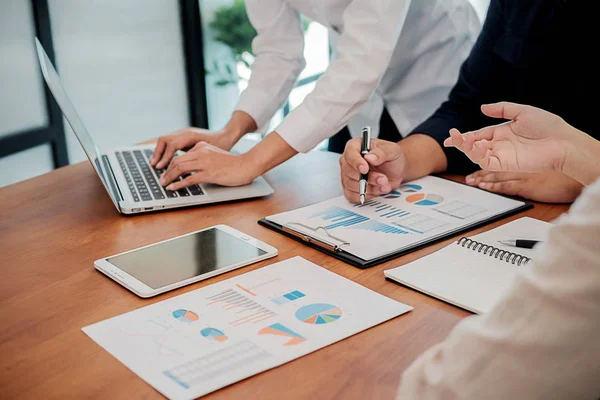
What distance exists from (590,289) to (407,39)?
1.32m

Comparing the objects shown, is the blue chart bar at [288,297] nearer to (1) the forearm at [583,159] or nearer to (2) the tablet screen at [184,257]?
(2) the tablet screen at [184,257]

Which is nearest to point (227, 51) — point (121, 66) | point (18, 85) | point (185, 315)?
point (121, 66)

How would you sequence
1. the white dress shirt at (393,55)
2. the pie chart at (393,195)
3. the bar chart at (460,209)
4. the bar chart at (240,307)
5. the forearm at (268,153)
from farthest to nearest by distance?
the white dress shirt at (393,55) < the forearm at (268,153) < the pie chart at (393,195) < the bar chart at (460,209) < the bar chart at (240,307)

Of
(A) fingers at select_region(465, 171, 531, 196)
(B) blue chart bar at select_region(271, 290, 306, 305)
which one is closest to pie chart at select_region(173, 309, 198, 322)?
(B) blue chart bar at select_region(271, 290, 306, 305)

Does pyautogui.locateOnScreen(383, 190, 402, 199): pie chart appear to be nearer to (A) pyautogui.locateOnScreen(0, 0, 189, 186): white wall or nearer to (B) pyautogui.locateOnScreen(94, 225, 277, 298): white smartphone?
(B) pyautogui.locateOnScreen(94, 225, 277, 298): white smartphone

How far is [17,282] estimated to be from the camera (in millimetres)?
1012

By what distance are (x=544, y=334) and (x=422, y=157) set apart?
94 cm

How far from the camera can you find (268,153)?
1.42m

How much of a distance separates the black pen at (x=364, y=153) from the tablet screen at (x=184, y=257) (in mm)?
258

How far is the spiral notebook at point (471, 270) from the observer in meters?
0.90

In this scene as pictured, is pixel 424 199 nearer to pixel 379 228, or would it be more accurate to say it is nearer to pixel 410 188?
pixel 410 188

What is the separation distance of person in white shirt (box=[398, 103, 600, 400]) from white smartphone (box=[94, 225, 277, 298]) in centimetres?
48

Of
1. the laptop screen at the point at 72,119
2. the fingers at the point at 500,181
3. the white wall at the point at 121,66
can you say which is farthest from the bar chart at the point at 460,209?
the white wall at the point at 121,66

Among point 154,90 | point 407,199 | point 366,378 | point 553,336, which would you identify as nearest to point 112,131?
point 154,90
